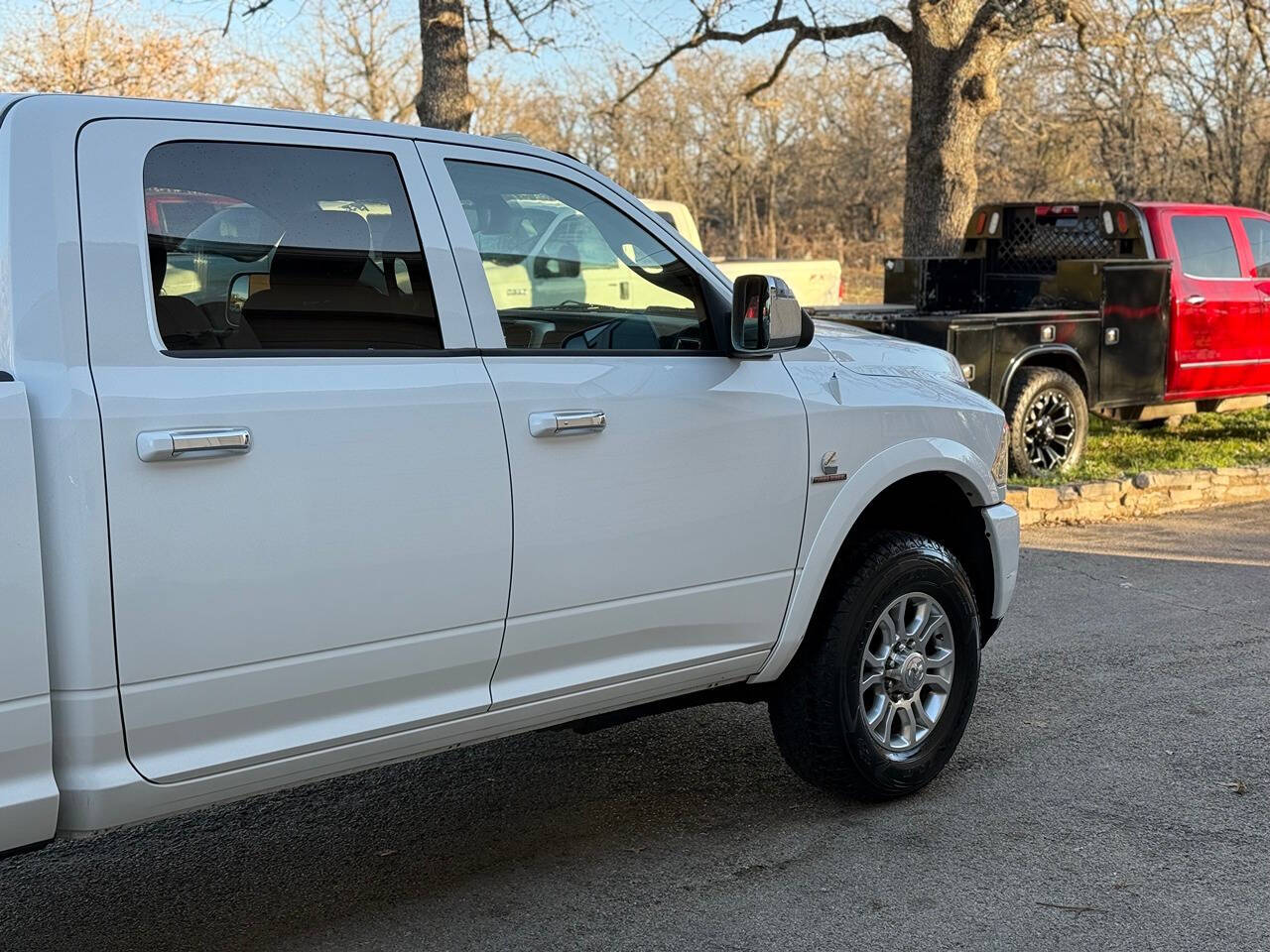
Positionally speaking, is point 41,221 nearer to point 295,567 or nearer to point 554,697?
point 295,567

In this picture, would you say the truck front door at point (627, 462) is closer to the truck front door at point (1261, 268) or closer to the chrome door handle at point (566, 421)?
the chrome door handle at point (566, 421)

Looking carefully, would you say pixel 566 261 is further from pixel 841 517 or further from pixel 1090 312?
pixel 1090 312

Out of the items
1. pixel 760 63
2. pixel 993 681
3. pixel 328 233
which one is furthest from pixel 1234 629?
pixel 760 63

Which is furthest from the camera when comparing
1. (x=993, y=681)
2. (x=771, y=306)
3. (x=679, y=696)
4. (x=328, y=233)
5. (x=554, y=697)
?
(x=993, y=681)

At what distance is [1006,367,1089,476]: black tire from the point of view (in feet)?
32.5

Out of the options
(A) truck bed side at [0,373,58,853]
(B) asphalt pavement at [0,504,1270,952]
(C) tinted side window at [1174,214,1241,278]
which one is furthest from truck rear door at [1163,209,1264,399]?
(A) truck bed side at [0,373,58,853]

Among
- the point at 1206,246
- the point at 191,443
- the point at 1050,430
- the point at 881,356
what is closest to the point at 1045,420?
the point at 1050,430

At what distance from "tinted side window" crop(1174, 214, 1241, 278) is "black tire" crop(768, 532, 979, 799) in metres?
7.60

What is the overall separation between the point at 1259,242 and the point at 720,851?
958cm

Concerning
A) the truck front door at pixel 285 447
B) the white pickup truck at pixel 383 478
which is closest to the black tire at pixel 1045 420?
the white pickup truck at pixel 383 478

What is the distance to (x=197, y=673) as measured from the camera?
117 inches

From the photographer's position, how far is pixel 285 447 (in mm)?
3055

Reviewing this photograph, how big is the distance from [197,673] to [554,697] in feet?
3.30

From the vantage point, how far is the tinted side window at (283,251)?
306 cm
